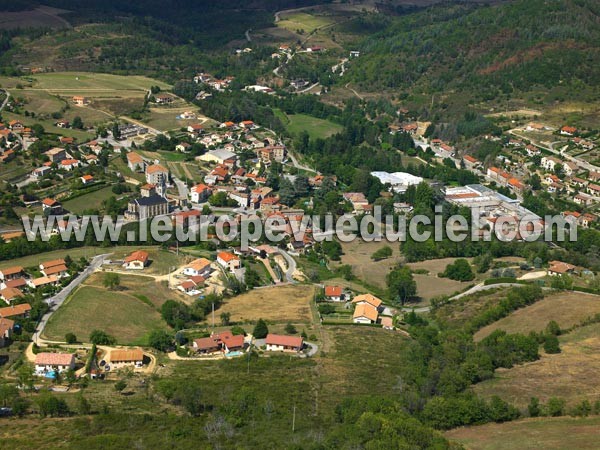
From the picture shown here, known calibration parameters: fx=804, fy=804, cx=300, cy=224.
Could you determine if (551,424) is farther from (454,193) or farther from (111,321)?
(454,193)

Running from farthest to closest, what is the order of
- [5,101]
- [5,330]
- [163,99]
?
A: [163,99] → [5,101] → [5,330]

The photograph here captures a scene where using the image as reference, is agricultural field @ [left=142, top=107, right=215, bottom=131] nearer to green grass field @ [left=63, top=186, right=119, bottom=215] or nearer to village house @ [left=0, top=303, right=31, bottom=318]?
green grass field @ [left=63, top=186, right=119, bottom=215]

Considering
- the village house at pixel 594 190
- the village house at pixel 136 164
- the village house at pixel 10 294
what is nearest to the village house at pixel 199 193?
the village house at pixel 136 164

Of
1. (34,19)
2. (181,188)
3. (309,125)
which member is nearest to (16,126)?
(181,188)

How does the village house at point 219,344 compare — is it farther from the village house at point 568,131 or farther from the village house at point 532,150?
the village house at point 568,131

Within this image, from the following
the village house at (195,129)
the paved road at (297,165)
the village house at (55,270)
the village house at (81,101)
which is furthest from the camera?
the village house at (81,101)

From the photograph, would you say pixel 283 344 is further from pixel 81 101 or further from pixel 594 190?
pixel 81 101

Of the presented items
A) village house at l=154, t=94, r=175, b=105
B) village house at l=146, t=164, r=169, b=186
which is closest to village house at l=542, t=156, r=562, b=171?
village house at l=146, t=164, r=169, b=186
